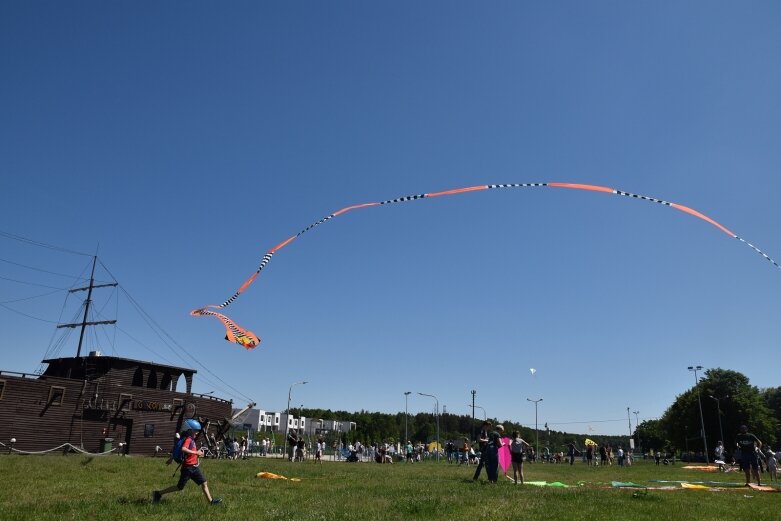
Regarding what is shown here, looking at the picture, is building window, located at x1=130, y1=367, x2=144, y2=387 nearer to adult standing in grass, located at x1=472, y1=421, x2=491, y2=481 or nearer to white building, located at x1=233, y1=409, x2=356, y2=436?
adult standing in grass, located at x1=472, y1=421, x2=491, y2=481

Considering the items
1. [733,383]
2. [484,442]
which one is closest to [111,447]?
[484,442]

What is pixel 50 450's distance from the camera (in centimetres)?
3703

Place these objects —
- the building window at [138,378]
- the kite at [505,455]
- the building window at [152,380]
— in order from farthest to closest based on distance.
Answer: the building window at [152,380]
the building window at [138,378]
the kite at [505,455]

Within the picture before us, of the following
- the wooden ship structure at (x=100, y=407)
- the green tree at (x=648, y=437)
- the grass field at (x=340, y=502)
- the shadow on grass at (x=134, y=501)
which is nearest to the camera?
the grass field at (x=340, y=502)

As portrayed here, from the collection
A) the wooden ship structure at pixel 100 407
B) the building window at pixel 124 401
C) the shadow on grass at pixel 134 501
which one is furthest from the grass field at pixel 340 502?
the building window at pixel 124 401

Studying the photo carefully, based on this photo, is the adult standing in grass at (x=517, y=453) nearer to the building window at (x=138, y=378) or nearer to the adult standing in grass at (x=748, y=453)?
the adult standing in grass at (x=748, y=453)

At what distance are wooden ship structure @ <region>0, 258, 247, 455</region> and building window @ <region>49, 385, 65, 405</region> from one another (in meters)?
0.03

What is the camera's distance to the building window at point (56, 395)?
135 ft

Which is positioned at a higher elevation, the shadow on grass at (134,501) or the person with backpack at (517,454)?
the person with backpack at (517,454)

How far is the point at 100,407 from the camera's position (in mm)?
43844

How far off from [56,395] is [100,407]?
137 inches

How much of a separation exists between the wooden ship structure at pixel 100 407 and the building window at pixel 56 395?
32 millimetres

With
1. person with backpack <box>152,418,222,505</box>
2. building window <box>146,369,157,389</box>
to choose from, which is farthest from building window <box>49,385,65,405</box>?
person with backpack <box>152,418,222,505</box>

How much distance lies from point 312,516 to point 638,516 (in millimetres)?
6292
